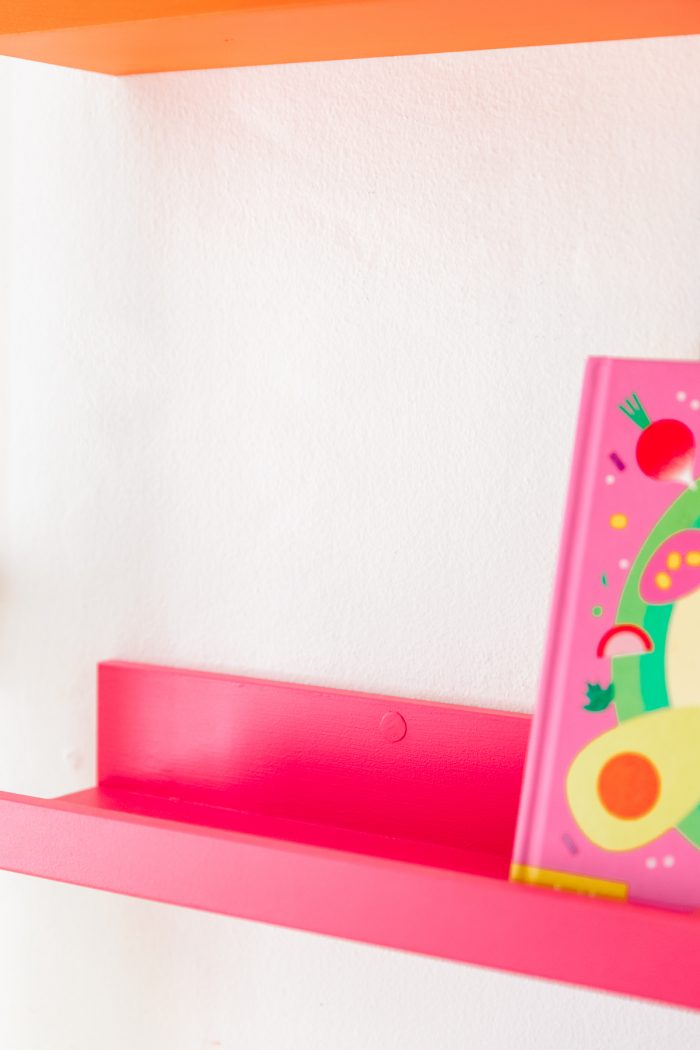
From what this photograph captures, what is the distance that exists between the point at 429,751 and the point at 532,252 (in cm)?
33

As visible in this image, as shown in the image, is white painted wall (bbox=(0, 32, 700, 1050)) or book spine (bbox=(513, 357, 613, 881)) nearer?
book spine (bbox=(513, 357, 613, 881))

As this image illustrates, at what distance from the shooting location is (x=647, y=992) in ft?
1.69

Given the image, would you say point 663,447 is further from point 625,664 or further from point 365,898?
point 365,898

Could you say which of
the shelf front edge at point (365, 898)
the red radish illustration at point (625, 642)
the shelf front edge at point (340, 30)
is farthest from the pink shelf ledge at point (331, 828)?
the shelf front edge at point (340, 30)

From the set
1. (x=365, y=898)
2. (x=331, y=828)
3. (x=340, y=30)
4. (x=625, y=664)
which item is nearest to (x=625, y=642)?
(x=625, y=664)

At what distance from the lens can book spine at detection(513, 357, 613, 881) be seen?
591mm

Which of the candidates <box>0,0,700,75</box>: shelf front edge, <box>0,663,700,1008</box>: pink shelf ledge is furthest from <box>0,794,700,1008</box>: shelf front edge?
<box>0,0,700,75</box>: shelf front edge

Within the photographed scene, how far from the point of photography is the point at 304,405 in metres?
0.80

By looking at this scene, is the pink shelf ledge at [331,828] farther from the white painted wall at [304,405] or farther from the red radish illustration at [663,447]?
the red radish illustration at [663,447]

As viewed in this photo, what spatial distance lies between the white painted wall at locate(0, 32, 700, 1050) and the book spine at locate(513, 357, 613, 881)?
0.43 feet

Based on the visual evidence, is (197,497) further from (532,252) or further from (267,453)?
(532,252)

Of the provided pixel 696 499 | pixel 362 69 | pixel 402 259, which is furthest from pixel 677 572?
pixel 362 69

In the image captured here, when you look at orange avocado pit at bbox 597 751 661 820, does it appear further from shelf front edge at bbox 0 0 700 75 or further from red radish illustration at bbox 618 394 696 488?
shelf front edge at bbox 0 0 700 75

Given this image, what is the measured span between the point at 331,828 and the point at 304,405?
0.95 ft
